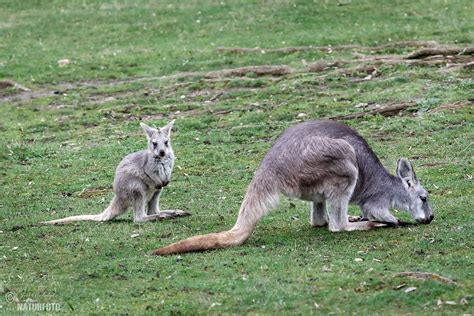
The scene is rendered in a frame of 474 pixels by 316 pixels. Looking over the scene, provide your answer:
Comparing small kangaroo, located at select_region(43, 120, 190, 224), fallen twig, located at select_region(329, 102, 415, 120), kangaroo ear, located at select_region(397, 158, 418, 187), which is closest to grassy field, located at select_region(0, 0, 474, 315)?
fallen twig, located at select_region(329, 102, 415, 120)

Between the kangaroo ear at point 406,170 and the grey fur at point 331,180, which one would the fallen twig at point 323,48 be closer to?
the kangaroo ear at point 406,170

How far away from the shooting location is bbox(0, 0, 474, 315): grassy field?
817cm

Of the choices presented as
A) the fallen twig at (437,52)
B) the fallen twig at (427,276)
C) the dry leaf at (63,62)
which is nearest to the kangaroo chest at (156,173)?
the fallen twig at (427,276)

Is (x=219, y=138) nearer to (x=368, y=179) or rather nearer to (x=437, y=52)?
(x=437, y=52)

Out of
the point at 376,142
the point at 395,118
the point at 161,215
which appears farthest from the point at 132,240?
the point at 395,118

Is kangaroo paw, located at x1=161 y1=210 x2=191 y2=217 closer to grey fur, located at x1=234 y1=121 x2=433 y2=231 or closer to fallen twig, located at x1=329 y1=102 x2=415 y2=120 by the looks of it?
grey fur, located at x1=234 y1=121 x2=433 y2=231

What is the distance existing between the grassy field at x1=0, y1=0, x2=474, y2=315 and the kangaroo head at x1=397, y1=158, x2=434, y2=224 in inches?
7.4

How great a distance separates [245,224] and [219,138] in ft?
21.0

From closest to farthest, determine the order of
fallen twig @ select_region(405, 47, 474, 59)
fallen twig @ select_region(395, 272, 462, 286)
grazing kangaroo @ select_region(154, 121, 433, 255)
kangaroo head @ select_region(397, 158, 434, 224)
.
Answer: fallen twig @ select_region(395, 272, 462, 286) → grazing kangaroo @ select_region(154, 121, 433, 255) → kangaroo head @ select_region(397, 158, 434, 224) → fallen twig @ select_region(405, 47, 474, 59)

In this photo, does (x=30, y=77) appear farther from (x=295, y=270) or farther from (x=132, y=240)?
(x=295, y=270)

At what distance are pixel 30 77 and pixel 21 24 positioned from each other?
17.2 ft

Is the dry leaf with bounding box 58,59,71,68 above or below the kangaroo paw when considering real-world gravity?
above

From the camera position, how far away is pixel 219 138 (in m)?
15.8

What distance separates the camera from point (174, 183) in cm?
1347
